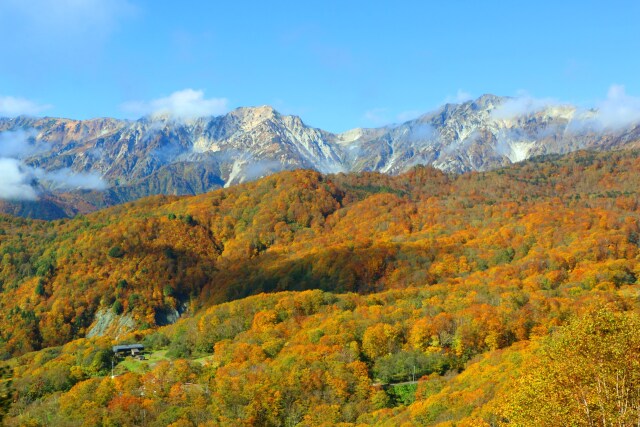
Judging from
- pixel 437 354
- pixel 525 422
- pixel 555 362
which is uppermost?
pixel 555 362

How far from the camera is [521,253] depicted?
598 feet

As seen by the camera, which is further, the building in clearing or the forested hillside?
the building in clearing

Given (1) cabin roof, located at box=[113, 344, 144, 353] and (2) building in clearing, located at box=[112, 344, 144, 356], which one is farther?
(1) cabin roof, located at box=[113, 344, 144, 353]

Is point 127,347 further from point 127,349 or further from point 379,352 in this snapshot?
point 379,352

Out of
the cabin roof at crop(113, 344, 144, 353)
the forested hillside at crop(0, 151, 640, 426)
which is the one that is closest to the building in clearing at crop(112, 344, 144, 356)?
the cabin roof at crop(113, 344, 144, 353)

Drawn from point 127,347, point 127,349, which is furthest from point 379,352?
point 127,349

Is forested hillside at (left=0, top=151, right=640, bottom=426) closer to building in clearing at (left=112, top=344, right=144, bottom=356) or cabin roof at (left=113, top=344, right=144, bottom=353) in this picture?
building in clearing at (left=112, top=344, right=144, bottom=356)

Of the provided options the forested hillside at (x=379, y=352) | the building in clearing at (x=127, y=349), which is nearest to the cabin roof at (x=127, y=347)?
the building in clearing at (x=127, y=349)

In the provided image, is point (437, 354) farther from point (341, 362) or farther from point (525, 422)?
point (525, 422)

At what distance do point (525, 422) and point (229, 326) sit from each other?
375 feet

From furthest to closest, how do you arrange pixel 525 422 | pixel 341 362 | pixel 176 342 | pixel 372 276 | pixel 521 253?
1. pixel 372 276
2. pixel 521 253
3. pixel 176 342
4. pixel 341 362
5. pixel 525 422

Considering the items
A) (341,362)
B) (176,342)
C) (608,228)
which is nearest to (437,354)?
(341,362)

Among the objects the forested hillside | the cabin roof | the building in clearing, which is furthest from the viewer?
the cabin roof

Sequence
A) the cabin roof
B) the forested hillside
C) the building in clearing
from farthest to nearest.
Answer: the cabin roof
the building in clearing
the forested hillside
